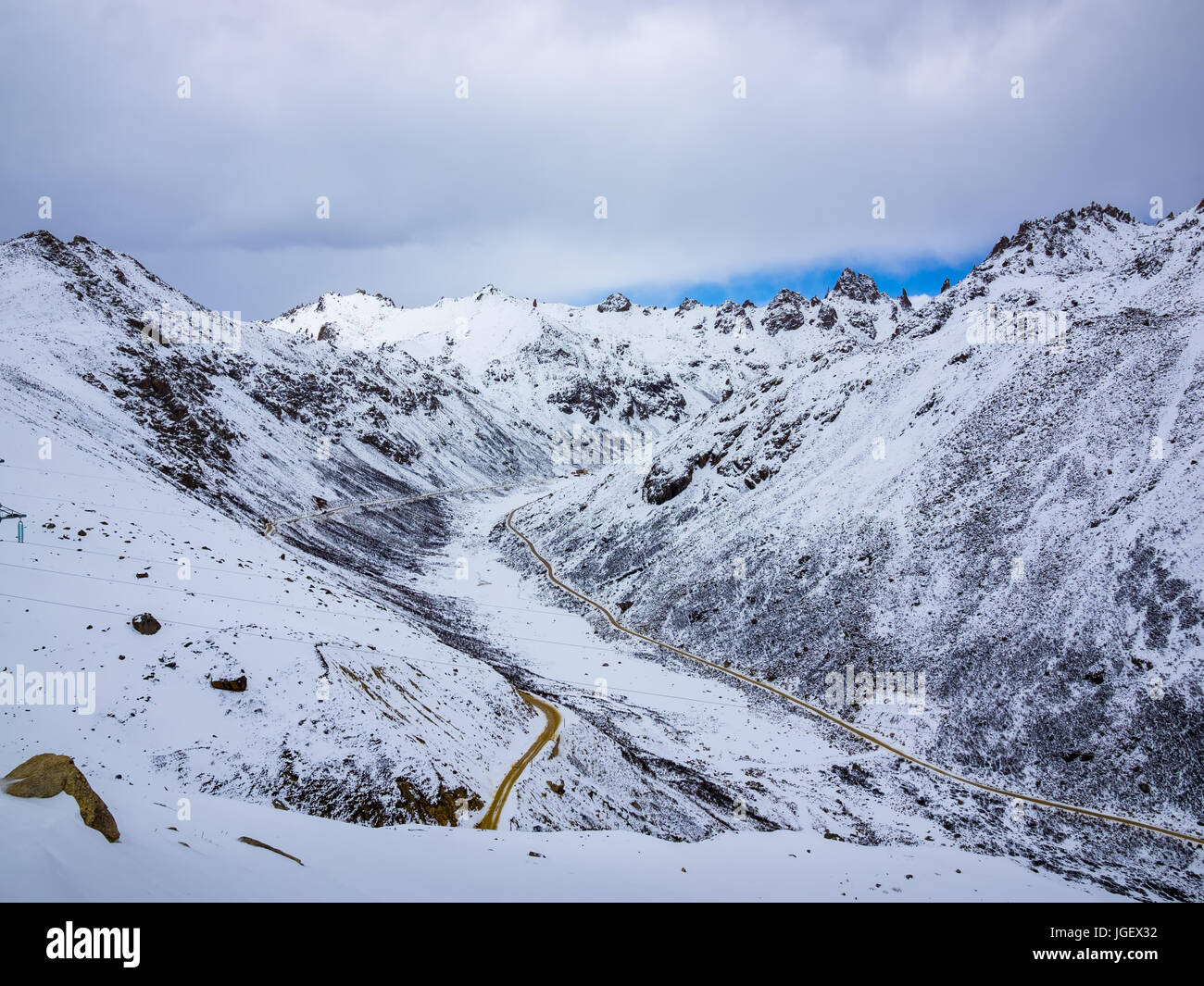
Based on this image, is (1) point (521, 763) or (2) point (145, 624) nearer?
(2) point (145, 624)

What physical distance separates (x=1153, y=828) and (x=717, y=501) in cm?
4522

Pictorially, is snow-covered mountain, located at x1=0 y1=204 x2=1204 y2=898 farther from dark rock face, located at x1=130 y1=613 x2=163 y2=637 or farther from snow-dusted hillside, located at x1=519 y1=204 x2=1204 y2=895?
dark rock face, located at x1=130 y1=613 x2=163 y2=637

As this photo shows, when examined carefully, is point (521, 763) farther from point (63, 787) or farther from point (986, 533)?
point (986, 533)

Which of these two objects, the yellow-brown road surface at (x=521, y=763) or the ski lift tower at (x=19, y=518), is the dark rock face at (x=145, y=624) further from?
the yellow-brown road surface at (x=521, y=763)

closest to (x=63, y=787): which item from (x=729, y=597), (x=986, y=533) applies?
(x=729, y=597)

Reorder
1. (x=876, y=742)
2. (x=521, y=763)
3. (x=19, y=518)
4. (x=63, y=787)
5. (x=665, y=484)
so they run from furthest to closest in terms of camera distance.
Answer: (x=665, y=484) → (x=876, y=742) → (x=521, y=763) → (x=19, y=518) → (x=63, y=787)

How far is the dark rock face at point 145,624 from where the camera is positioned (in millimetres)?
24272

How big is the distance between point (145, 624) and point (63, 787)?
53.3ft

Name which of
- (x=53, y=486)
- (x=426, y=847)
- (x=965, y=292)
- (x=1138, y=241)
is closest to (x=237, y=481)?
(x=53, y=486)

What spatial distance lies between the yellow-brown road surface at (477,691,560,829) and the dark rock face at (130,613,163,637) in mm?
15095

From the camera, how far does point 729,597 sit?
51406mm

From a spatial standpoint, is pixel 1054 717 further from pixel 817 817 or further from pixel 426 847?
pixel 426 847

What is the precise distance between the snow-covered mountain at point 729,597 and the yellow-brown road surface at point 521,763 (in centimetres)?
65
